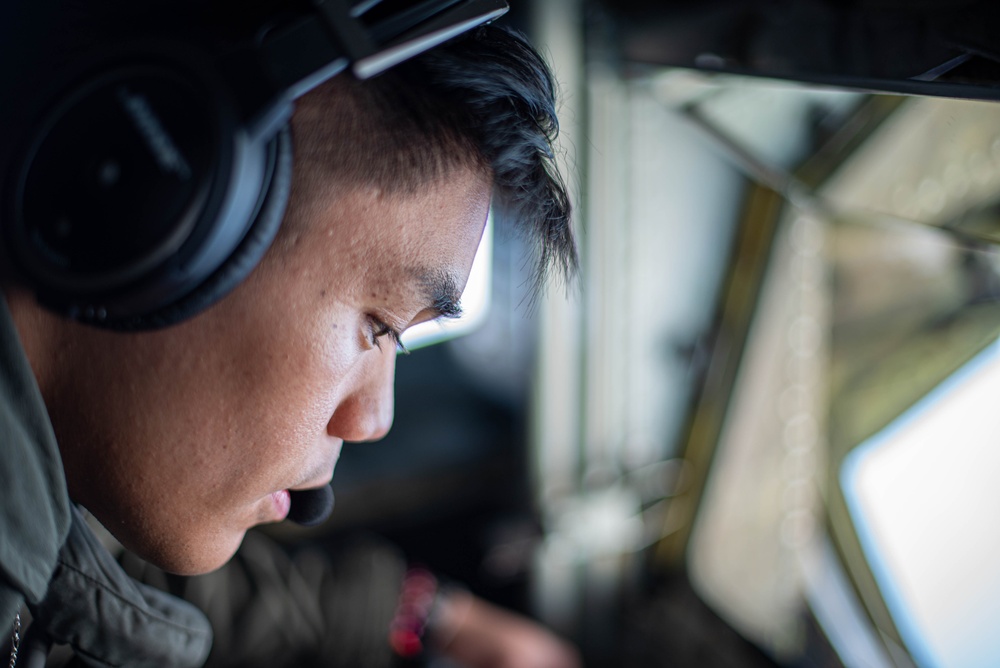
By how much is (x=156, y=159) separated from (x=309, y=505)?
0.36 meters

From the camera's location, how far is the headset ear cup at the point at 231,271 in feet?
1.32

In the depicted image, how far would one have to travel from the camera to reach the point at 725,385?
1.37m

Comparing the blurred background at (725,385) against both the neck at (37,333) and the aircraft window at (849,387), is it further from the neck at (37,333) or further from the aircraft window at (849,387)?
the neck at (37,333)

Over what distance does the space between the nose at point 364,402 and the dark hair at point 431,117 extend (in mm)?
146

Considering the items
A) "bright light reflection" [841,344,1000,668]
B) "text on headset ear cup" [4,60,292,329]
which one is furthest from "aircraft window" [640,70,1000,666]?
"text on headset ear cup" [4,60,292,329]

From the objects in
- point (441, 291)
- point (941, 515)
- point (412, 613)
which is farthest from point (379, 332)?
point (941, 515)

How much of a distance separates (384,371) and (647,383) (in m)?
0.93

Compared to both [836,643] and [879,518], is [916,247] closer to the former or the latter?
[879,518]

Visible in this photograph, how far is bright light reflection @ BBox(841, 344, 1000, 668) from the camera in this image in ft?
→ 3.15

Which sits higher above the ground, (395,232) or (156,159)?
(156,159)

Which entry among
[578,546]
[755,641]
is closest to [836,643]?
[755,641]

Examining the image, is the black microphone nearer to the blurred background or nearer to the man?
the man

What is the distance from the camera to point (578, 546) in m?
1.46

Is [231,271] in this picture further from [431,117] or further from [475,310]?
[475,310]
